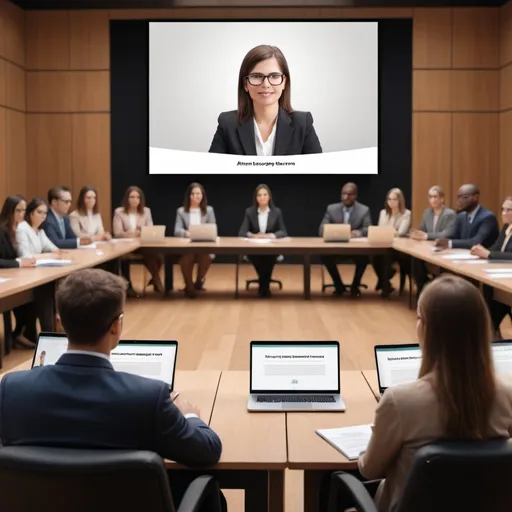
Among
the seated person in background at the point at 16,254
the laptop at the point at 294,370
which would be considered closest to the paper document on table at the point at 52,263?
the seated person in background at the point at 16,254

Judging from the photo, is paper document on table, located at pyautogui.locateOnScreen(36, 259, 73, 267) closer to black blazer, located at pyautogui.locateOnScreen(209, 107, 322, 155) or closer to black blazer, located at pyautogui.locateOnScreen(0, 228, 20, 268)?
black blazer, located at pyautogui.locateOnScreen(0, 228, 20, 268)

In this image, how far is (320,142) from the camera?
1261cm

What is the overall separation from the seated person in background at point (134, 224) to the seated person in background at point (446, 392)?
26.0 feet

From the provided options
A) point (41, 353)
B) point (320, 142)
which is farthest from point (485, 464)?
point (320, 142)

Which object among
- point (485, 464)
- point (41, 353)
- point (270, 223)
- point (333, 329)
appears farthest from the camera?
point (270, 223)

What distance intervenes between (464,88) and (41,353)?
36.3ft

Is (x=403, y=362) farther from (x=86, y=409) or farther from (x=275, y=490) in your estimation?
(x=86, y=409)

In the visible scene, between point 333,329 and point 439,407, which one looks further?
point 333,329

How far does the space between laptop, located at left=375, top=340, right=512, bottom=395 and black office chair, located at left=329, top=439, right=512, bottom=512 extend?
940 mm

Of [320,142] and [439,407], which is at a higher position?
[320,142]

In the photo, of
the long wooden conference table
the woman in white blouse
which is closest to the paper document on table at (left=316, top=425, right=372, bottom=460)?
the long wooden conference table

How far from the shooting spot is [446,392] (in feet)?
5.91

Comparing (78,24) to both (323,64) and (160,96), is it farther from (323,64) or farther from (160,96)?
(323,64)

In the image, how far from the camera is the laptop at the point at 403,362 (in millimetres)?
2699
